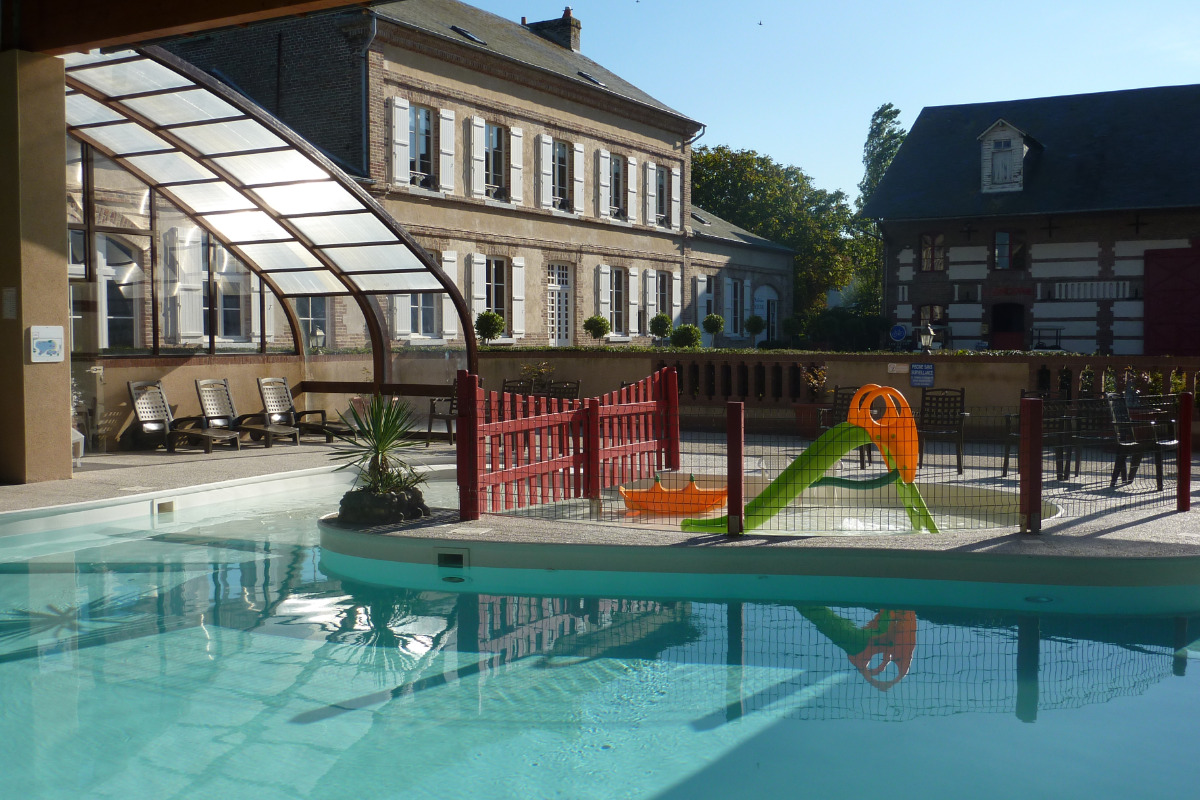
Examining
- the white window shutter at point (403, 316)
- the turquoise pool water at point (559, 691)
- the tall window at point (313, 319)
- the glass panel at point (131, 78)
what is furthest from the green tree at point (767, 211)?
the turquoise pool water at point (559, 691)

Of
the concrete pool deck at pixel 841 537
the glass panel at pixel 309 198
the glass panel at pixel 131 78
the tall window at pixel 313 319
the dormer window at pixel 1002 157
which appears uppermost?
the dormer window at pixel 1002 157

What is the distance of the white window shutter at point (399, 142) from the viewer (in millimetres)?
19406

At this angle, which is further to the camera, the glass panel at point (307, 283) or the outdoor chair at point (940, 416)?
the glass panel at point (307, 283)

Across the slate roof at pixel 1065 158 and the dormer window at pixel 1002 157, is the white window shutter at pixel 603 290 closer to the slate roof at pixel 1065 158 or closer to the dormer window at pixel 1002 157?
the slate roof at pixel 1065 158

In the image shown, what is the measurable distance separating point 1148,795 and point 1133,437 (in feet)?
21.9

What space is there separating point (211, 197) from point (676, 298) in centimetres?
1672

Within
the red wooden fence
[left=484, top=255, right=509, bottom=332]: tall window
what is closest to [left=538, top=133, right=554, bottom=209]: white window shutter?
[left=484, top=255, right=509, bottom=332]: tall window

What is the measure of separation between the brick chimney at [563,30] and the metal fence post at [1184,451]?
2230 cm

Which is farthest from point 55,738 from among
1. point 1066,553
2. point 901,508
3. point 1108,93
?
point 1108,93

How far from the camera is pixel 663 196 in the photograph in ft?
93.7

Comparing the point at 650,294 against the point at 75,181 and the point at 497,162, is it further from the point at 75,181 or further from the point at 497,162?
the point at 75,181

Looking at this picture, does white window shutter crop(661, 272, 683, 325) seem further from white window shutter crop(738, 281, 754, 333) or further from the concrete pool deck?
the concrete pool deck

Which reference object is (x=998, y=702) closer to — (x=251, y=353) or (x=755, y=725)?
(x=755, y=725)

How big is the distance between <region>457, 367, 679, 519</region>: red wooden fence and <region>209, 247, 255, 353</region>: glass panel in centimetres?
670
